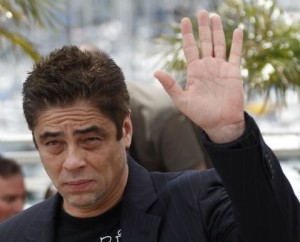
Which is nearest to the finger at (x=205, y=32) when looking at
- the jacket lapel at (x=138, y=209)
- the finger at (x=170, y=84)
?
the finger at (x=170, y=84)

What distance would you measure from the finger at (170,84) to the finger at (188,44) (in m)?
0.08

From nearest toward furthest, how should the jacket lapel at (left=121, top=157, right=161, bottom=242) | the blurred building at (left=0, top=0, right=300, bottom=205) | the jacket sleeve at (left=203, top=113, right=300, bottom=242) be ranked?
the jacket sleeve at (left=203, top=113, right=300, bottom=242) → the jacket lapel at (left=121, top=157, right=161, bottom=242) → the blurred building at (left=0, top=0, right=300, bottom=205)

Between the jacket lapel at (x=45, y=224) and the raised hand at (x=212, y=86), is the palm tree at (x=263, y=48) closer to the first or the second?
the jacket lapel at (x=45, y=224)

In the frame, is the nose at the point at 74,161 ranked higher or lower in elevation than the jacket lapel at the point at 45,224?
higher

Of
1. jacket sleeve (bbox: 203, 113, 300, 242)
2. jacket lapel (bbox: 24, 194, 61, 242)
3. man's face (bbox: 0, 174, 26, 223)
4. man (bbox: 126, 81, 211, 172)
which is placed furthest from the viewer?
man's face (bbox: 0, 174, 26, 223)

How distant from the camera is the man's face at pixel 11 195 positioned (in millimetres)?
4047

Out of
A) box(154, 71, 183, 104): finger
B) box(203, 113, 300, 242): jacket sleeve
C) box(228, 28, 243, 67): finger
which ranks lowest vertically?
box(203, 113, 300, 242): jacket sleeve

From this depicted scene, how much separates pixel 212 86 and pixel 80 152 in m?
0.40

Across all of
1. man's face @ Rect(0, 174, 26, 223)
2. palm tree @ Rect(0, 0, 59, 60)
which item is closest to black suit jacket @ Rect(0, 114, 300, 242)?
man's face @ Rect(0, 174, 26, 223)

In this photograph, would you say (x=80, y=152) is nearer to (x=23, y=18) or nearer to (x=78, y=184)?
(x=78, y=184)

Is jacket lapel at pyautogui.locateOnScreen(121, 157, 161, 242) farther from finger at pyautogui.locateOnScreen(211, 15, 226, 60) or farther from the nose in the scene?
finger at pyautogui.locateOnScreen(211, 15, 226, 60)

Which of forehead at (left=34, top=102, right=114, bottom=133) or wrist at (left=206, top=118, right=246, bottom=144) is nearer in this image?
wrist at (left=206, top=118, right=246, bottom=144)

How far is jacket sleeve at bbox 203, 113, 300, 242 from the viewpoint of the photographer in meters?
1.99

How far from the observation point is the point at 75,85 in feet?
7.40
